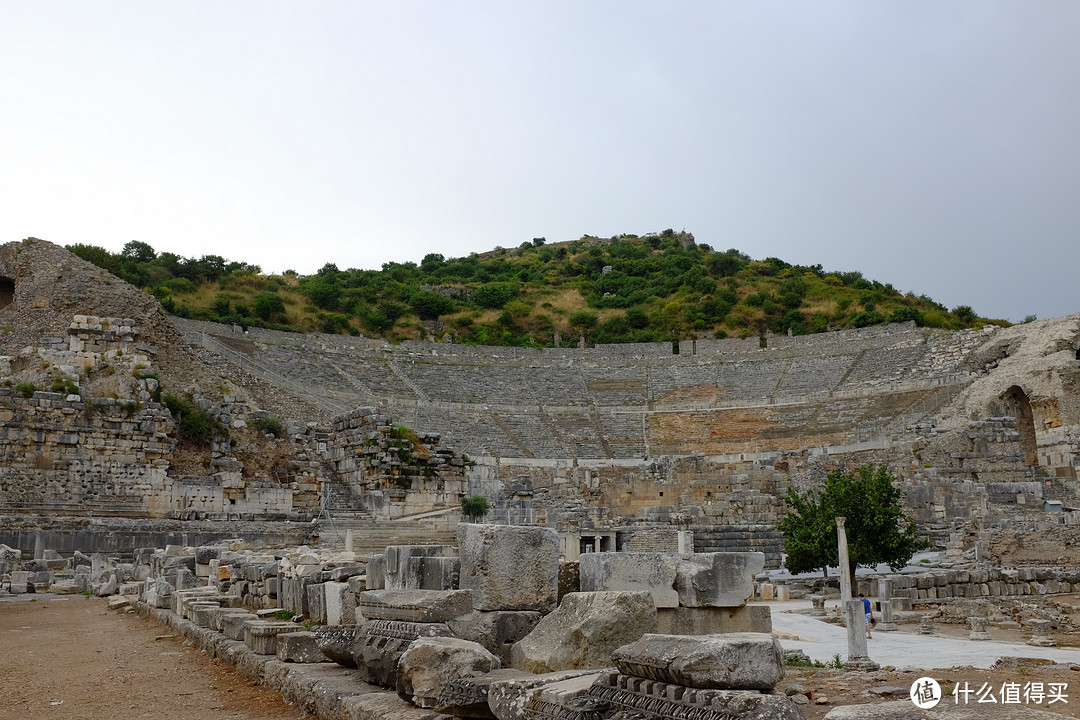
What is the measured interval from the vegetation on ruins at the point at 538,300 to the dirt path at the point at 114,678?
3607 centimetres

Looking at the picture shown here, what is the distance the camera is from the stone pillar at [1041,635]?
8.81 meters

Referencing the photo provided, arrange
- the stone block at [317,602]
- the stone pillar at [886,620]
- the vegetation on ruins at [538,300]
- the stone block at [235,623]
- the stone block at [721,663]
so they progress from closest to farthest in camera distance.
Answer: the stone block at [721,663] < the stone block at [317,602] < the stone block at [235,623] < the stone pillar at [886,620] < the vegetation on ruins at [538,300]

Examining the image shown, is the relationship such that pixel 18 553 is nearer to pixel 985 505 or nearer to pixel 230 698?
pixel 230 698

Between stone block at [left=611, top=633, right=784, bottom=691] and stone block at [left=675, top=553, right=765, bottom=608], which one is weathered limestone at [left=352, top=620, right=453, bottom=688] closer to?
stone block at [left=675, top=553, right=765, bottom=608]

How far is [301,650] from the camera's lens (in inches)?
261

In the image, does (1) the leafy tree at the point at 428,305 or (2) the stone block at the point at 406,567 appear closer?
(2) the stone block at the point at 406,567

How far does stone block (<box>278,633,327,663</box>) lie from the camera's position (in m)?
6.60

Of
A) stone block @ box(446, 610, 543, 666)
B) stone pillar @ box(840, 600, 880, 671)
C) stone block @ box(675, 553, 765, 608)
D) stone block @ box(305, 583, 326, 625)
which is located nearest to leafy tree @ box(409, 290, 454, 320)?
stone block @ box(305, 583, 326, 625)

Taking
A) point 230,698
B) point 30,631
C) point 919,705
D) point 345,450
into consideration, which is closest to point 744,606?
point 919,705

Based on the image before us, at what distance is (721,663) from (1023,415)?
32913mm

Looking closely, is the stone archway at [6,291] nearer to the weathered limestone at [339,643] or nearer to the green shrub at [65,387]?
the green shrub at [65,387]

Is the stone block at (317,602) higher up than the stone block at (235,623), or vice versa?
the stone block at (317,602)

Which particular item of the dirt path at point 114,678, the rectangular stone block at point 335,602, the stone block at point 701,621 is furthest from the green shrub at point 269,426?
the stone block at point 701,621

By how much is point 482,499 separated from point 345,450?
3.90 m
